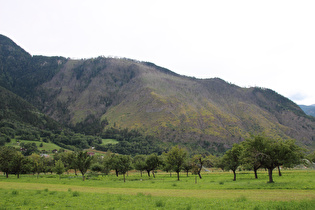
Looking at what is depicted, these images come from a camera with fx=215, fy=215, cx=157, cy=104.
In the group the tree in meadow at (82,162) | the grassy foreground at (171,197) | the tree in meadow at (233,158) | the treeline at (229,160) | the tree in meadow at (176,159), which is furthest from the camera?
the tree in meadow at (176,159)

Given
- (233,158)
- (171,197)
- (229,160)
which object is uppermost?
(233,158)

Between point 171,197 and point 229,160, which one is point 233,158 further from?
point 171,197

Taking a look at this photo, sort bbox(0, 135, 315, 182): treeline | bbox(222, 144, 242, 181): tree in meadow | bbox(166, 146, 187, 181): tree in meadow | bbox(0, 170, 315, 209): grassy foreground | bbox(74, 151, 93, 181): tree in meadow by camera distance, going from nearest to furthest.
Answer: bbox(0, 170, 315, 209): grassy foreground → bbox(0, 135, 315, 182): treeline → bbox(222, 144, 242, 181): tree in meadow → bbox(74, 151, 93, 181): tree in meadow → bbox(166, 146, 187, 181): tree in meadow

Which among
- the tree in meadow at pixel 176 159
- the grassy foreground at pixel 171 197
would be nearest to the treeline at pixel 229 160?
the tree in meadow at pixel 176 159

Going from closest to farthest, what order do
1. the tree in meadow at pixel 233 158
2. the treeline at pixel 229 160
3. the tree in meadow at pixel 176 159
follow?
the treeline at pixel 229 160 → the tree in meadow at pixel 233 158 → the tree in meadow at pixel 176 159

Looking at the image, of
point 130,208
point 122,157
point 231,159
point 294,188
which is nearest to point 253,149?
point 294,188

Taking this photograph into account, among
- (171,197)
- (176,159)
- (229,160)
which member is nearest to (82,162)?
(176,159)

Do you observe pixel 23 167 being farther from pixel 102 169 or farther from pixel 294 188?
pixel 294 188

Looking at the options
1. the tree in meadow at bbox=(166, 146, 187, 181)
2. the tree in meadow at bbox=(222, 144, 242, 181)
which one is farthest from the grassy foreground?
the tree in meadow at bbox=(166, 146, 187, 181)

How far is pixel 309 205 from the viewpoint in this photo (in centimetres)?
2112

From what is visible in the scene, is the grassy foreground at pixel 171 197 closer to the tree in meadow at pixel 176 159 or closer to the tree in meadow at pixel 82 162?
the tree in meadow at pixel 82 162

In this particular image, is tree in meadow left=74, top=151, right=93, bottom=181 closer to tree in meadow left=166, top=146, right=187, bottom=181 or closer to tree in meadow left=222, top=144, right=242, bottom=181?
tree in meadow left=166, top=146, right=187, bottom=181

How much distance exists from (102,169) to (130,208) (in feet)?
339

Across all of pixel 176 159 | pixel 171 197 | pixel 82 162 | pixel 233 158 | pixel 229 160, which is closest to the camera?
pixel 171 197
